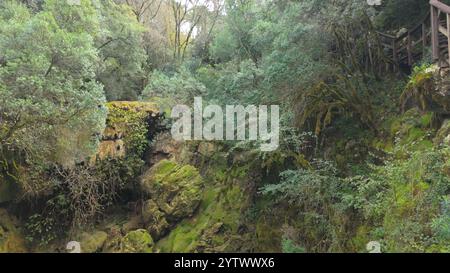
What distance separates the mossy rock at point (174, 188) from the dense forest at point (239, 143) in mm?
33

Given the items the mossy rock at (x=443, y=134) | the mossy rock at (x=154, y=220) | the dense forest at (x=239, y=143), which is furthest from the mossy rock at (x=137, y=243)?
the mossy rock at (x=443, y=134)

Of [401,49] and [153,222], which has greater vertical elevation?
[401,49]

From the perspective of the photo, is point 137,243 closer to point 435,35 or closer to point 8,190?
point 8,190

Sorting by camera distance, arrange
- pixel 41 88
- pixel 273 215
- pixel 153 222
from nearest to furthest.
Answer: pixel 41 88
pixel 273 215
pixel 153 222

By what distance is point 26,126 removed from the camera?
6.47m

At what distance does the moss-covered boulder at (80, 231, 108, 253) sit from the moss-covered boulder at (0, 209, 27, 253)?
1160mm

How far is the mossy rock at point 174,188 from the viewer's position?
332 inches

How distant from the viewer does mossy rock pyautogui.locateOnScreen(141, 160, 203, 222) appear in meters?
8.44

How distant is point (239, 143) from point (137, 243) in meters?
3.00

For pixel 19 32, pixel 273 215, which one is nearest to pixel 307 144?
pixel 273 215

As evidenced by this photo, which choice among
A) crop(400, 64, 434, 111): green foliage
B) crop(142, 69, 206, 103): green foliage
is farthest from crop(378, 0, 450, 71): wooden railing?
crop(142, 69, 206, 103): green foliage

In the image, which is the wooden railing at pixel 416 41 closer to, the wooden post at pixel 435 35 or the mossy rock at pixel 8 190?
the wooden post at pixel 435 35
